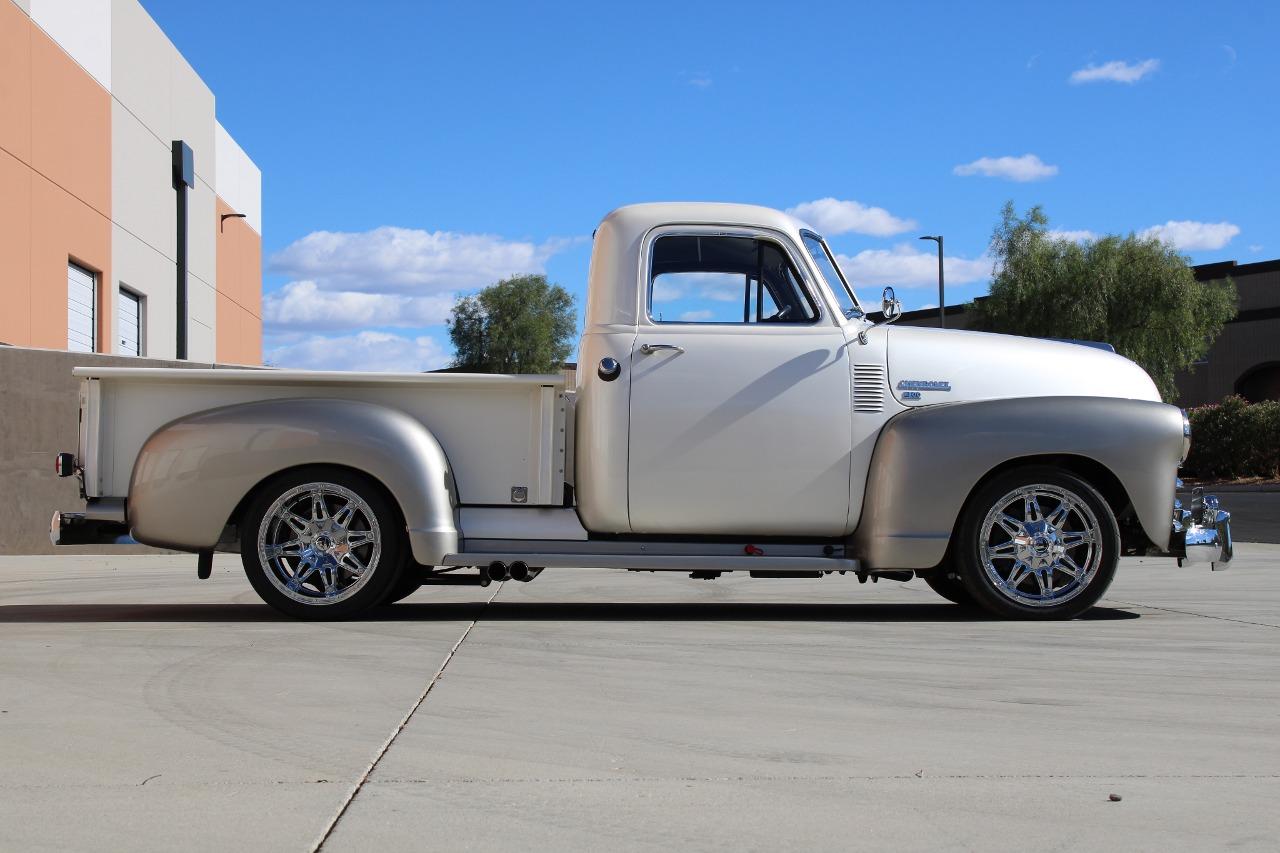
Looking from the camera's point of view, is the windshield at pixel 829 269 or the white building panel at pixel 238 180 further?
the white building panel at pixel 238 180

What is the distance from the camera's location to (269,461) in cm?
721

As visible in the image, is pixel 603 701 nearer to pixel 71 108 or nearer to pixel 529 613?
pixel 529 613

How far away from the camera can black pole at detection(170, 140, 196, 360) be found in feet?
107

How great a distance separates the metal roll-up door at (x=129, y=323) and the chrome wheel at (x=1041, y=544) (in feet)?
83.4

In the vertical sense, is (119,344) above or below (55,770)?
above

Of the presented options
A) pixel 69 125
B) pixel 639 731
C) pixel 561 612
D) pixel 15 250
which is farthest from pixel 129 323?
pixel 639 731

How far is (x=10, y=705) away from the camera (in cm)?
491

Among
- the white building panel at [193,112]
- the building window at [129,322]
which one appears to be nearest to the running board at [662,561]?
the building window at [129,322]

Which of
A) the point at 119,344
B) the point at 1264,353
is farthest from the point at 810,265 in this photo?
the point at 1264,353

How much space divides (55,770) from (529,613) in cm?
437

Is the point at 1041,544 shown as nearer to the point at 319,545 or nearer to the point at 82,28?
the point at 319,545

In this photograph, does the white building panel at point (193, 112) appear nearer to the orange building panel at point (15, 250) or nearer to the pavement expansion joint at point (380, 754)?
the orange building panel at point (15, 250)

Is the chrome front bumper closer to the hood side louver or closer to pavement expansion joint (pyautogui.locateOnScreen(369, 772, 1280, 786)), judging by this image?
the hood side louver

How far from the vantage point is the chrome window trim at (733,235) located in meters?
7.61
